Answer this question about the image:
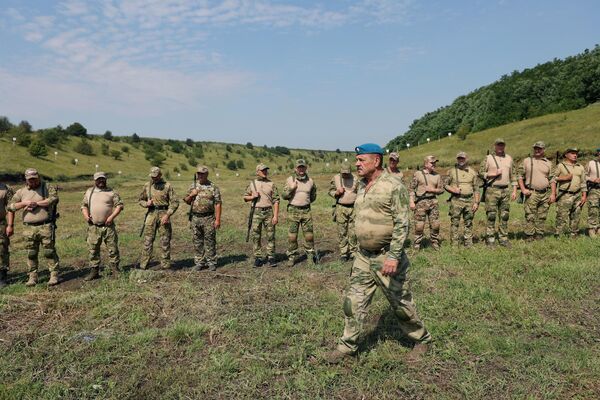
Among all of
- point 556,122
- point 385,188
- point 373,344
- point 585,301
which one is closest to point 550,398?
point 373,344

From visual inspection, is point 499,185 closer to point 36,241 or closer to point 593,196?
point 593,196

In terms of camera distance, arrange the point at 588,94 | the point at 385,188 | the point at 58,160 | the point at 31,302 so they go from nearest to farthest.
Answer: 1. the point at 385,188
2. the point at 31,302
3. the point at 58,160
4. the point at 588,94

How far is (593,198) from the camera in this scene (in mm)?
9930

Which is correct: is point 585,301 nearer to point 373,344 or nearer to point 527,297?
point 527,297

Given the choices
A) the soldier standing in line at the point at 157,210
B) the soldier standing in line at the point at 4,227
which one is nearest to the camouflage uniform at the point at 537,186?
the soldier standing in line at the point at 157,210

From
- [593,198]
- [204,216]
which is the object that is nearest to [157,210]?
[204,216]

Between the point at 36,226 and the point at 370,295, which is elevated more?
the point at 36,226

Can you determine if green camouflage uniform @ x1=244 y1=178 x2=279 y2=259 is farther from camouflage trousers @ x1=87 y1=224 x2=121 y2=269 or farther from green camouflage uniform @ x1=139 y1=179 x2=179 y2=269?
camouflage trousers @ x1=87 y1=224 x2=121 y2=269

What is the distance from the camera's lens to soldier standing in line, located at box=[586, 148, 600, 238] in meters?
9.88

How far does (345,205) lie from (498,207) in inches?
145

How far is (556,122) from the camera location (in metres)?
36.8

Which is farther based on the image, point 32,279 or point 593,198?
point 593,198

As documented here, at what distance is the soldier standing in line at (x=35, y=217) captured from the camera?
794cm

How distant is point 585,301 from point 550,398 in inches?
118
